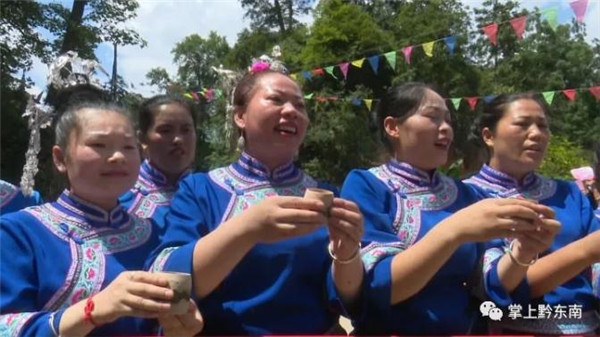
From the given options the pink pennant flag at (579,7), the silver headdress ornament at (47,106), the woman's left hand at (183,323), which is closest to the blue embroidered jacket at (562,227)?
the woman's left hand at (183,323)

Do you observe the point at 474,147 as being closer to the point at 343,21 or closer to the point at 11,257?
the point at 11,257

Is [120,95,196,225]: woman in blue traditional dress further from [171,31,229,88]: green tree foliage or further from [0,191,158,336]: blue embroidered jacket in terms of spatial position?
[171,31,229,88]: green tree foliage

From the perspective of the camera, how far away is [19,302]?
175cm

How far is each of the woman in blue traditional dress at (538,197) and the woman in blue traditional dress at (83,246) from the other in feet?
3.69

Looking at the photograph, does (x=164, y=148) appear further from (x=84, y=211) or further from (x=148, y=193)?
(x=84, y=211)

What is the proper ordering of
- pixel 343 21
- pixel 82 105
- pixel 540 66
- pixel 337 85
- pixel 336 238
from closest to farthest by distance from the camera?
pixel 336 238, pixel 82 105, pixel 337 85, pixel 343 21, pixel 540 66

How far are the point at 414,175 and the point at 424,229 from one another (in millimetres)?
198

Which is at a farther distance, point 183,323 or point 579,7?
point 579,7

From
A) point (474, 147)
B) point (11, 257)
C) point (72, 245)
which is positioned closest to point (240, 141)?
→ point (72, 245)

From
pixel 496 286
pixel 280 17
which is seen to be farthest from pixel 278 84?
pixel 280 17

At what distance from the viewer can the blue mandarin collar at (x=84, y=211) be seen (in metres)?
1.97

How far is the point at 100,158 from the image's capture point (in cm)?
192

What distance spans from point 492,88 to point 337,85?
22.3 ft

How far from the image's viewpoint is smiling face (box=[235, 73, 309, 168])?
2072 mm
